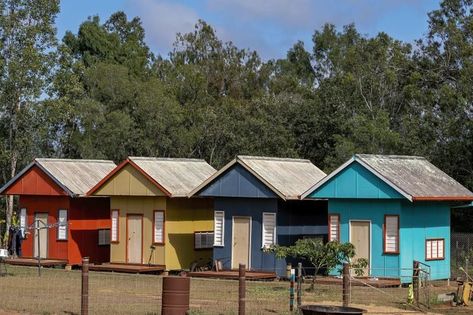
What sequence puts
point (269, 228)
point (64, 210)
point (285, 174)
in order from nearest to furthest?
point (269, 228)
point (285, 174)
point (64, 210)

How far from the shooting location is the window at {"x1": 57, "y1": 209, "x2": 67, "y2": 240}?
40.4 meters

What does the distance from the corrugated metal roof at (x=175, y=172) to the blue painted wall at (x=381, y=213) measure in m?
6.59

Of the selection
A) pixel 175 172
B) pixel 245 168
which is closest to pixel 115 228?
pixel 175 172

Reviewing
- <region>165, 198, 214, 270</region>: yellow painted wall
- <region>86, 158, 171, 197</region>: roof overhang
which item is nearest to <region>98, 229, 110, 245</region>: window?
<region>86, 158, 171, 197</region>: roof overhang

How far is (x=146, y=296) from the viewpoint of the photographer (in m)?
25.4

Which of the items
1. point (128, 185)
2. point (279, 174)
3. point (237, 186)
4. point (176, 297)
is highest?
point (279, 174)

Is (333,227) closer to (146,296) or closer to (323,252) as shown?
(323,252)

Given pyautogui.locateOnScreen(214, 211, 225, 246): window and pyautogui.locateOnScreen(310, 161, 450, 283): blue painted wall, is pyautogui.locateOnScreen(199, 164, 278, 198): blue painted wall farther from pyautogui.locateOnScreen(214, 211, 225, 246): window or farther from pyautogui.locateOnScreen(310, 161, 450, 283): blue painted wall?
pyautogui.locateOnScreen(310, 161, 450, 283): blue painted wall

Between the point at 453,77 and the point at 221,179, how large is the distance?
20.6 metres

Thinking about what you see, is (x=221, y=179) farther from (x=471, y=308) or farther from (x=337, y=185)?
(x=471, y=308)

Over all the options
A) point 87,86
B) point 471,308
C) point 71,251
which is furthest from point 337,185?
point 87,86

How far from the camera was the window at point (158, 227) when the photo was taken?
122ft

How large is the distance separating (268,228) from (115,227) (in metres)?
7.70

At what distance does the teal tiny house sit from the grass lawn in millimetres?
2145
